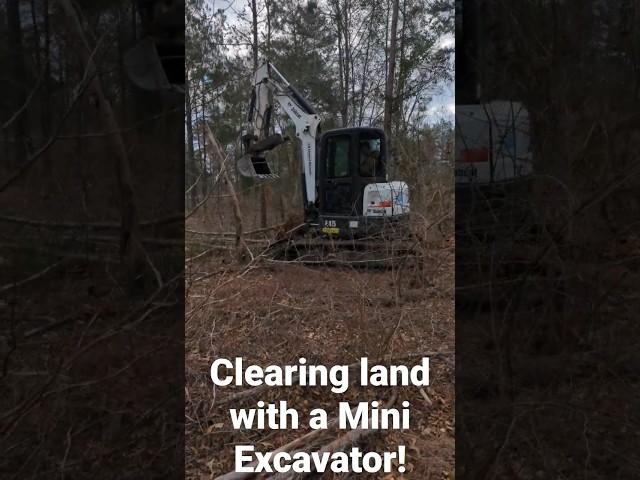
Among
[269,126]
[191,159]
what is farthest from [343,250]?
[191,159]

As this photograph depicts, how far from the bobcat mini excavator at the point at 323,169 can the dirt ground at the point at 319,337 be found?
0.59 m

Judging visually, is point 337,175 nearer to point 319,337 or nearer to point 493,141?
point 319,337

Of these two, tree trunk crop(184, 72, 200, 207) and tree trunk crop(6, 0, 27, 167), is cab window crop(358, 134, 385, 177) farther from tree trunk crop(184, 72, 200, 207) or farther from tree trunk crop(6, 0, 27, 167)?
tree trunk crop(6, 0, 27, 167)

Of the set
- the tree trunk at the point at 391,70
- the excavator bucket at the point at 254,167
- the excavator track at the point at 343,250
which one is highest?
the tree trunk at the point at 391,70

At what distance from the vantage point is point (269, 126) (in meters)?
4.43

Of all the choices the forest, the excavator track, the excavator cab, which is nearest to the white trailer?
the forest

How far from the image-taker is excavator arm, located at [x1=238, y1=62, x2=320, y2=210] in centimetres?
398

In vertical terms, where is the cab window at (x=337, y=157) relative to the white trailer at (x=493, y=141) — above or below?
above

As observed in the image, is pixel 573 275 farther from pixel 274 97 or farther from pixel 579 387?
pixel 274 97

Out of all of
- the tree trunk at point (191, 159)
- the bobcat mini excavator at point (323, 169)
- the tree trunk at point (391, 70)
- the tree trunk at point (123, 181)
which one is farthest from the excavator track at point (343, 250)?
the tree trunk at point (123, 181)

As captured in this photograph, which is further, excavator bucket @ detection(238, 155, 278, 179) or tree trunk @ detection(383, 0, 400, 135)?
excavator bucket @ detection(238, 155, 278, 179)

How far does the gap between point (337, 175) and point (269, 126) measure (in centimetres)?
86

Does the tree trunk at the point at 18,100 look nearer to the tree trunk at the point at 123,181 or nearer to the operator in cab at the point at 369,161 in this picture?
the tree trunk at the point at 123,181

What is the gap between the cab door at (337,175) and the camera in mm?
4133
